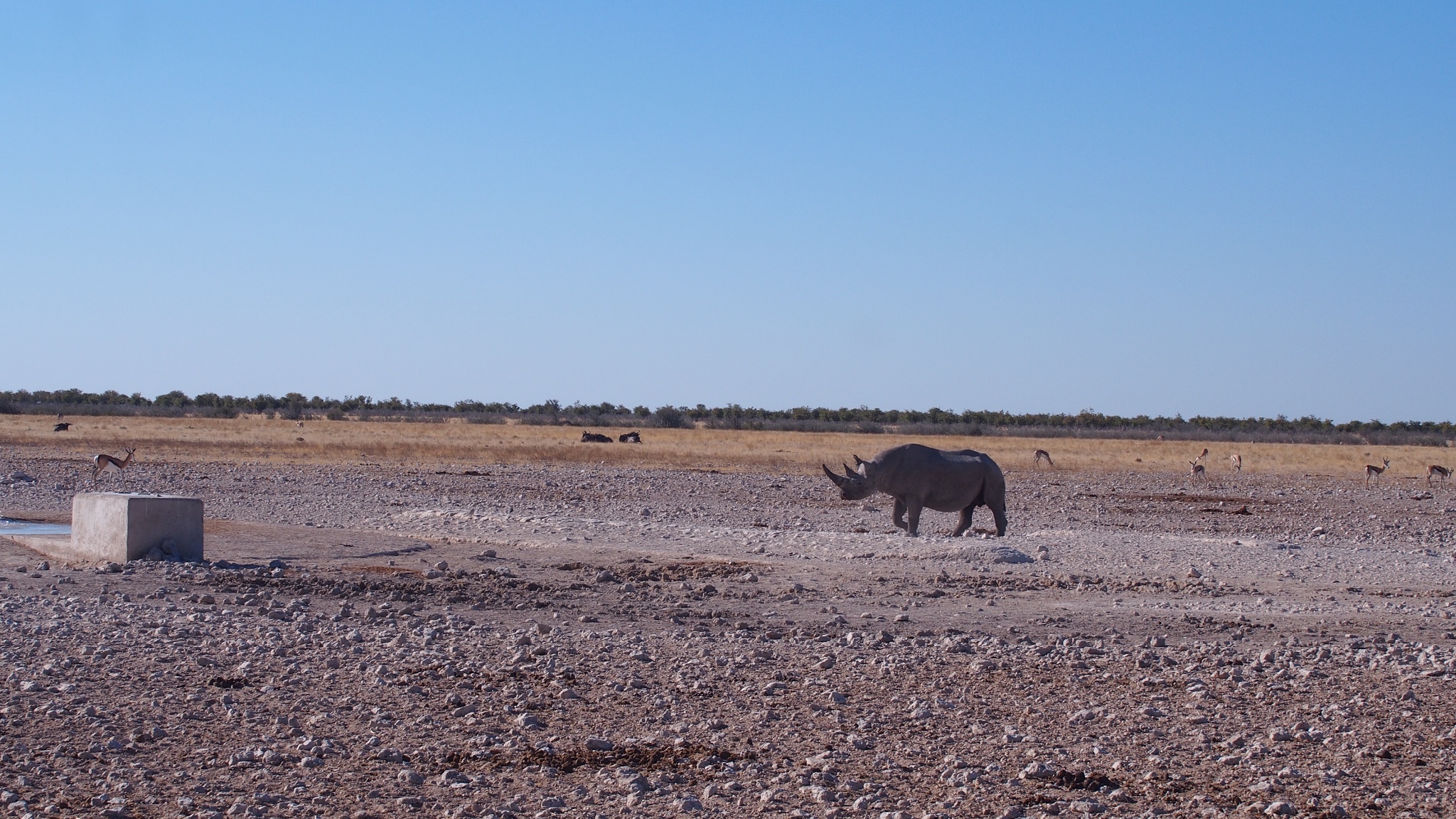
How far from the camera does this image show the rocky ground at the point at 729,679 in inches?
247

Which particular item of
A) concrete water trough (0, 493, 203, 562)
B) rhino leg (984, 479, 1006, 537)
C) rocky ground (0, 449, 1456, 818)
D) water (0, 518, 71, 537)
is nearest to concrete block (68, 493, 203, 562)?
concrete water trough (0, 493, 203, 562)

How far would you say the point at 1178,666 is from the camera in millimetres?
9102

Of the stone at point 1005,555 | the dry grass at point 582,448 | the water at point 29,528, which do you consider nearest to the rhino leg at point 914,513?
the stone at point 1005,555

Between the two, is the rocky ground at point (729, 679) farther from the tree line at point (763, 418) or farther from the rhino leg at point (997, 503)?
the tree line at point (763, 418)

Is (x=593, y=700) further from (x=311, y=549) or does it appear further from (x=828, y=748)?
(x=311, y=549)

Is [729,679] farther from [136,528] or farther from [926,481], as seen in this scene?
[926,481]

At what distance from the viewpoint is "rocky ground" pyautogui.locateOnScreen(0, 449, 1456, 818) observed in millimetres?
6273

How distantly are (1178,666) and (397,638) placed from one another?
207 inches

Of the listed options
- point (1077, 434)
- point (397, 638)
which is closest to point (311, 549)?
point (397, 638)

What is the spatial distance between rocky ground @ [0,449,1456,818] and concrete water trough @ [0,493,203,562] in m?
0.47

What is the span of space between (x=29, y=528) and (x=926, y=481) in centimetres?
1142

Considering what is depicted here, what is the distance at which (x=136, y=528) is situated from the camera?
43.7 ft

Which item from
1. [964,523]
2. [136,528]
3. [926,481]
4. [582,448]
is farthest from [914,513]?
[582,448]

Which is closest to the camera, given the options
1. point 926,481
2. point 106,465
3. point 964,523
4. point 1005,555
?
point 1005,555
